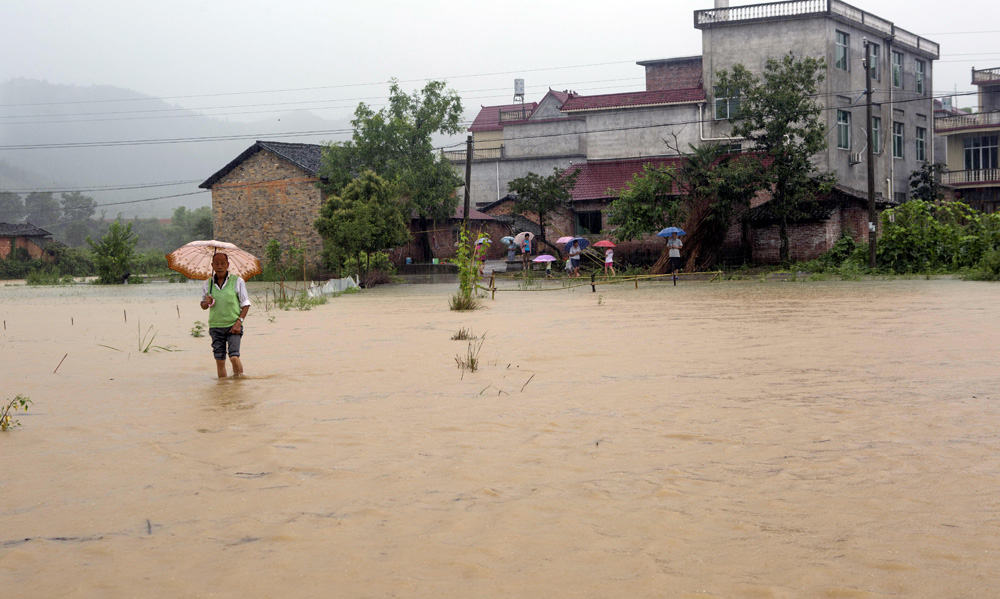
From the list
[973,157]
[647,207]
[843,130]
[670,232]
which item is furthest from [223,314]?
[973,157]

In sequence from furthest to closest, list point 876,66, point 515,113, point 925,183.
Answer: point 515,113 < point 925,183 < point 876,66

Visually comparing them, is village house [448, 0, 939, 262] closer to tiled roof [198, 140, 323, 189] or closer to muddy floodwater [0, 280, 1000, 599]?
tiled roof [198, 140, 323, 189]

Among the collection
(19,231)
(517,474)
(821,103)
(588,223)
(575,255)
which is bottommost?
(517,474)

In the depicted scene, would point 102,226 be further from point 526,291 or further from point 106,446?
point 106,446

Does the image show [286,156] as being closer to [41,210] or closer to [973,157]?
[973,157]

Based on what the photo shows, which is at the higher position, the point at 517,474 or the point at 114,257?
the point at 114,257

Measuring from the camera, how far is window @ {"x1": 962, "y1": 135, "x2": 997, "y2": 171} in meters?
49.4

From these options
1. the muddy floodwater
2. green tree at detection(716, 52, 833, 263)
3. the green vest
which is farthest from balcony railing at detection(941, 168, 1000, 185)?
the green vest

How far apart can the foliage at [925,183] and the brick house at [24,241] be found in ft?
176

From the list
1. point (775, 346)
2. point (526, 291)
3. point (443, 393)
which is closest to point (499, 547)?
point (443, 393)

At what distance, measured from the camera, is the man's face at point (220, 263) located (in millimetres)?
9742

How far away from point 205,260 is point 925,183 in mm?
42573

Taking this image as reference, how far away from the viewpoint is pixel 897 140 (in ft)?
143

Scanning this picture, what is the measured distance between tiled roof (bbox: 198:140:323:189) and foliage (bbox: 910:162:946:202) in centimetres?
3042
